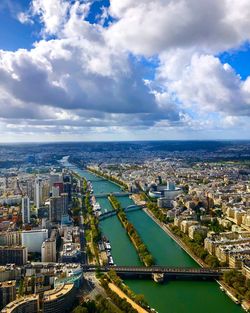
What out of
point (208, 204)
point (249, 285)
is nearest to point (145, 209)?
point (208, 204)

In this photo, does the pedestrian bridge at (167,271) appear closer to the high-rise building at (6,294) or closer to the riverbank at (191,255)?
the riverbank at (191,255)

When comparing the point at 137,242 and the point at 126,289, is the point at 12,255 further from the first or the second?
the point at 137,242

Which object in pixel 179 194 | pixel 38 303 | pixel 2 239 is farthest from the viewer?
pixel 179 194

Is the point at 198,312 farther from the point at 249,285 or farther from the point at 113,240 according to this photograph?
the point at 113,240

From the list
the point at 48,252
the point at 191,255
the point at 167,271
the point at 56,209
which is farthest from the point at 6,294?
the point at 56,209

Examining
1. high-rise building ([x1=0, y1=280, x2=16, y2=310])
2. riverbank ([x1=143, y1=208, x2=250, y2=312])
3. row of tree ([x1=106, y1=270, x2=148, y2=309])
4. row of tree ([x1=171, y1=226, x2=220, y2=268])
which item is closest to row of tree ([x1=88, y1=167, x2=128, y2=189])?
riverbank ([x1=143, y1=208, x2=250, y2=312])

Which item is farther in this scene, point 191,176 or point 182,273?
point 191,176

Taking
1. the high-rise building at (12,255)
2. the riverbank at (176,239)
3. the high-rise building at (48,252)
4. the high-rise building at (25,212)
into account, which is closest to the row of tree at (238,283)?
the riverbank at (176,239)
